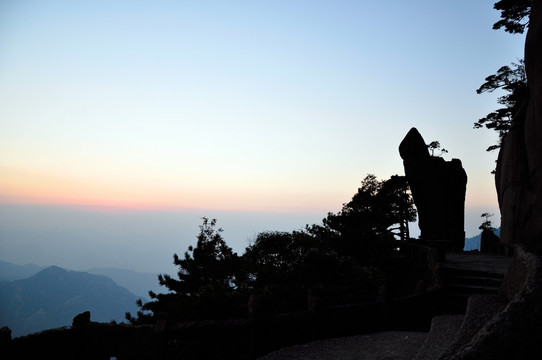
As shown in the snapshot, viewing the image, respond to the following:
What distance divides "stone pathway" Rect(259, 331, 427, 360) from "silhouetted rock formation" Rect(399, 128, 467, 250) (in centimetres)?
2545

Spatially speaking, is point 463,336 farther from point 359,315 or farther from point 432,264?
point 432,264

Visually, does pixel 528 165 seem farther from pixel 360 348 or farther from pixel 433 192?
pixel 360 348

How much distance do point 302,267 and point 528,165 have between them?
1365cm

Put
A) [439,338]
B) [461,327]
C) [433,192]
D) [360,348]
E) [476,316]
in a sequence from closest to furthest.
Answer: [461,327] → [476,316] → [439,338] → [360,348] → [433,192]

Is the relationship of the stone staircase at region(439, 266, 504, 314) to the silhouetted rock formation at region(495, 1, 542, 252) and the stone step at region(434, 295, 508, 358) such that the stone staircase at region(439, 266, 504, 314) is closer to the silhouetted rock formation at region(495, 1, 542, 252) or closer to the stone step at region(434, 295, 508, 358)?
the silhouetted rock formation at region(495, 1, 542, 252)

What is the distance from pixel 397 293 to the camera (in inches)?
759

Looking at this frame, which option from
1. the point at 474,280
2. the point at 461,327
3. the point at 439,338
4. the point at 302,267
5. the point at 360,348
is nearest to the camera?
the point at 461,327

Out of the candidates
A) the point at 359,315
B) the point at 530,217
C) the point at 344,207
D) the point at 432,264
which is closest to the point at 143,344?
the point at 359,315

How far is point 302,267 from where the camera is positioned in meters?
16.5

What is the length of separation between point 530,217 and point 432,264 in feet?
20.3

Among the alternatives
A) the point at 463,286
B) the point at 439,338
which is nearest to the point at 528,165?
the point at 463,286

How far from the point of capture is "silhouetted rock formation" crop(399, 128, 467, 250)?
34.2 metres

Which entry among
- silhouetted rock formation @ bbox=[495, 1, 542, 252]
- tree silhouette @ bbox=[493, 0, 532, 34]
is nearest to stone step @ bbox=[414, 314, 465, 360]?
silhouetted rock formation @ bbox=[495, 1, 542, 252]

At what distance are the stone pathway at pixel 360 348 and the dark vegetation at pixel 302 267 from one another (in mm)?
1221
